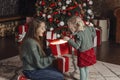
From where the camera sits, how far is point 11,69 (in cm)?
427

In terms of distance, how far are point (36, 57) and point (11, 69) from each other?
1308 mm

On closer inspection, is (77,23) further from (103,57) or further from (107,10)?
(107,10)

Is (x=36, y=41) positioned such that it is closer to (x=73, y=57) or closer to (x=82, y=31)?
(x=82, y=31)

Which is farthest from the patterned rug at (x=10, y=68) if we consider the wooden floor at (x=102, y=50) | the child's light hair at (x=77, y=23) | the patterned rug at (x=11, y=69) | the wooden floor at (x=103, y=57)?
the child's light hair at (x=77, y=23)

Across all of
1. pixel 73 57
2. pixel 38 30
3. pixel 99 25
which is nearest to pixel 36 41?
pixel 38 30

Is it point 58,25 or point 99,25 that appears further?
point 99,25

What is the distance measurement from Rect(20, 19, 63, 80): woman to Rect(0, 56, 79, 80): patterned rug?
75 cm

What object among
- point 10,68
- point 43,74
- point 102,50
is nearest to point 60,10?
point 102,50

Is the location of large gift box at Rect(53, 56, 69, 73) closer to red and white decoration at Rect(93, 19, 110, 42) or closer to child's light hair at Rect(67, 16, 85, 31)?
child's light hair at Rect(67, 16, 85, 31)

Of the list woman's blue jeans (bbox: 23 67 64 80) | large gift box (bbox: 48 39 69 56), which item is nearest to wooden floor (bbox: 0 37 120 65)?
large gift box (bbox: 48 39 69 56)

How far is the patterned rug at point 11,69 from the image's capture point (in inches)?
155

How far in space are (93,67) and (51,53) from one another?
129 centimetres

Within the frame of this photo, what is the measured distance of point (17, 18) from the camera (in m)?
7.12

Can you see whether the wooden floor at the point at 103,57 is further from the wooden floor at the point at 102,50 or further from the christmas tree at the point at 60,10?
Answer: the christmas tree at the point at 60,10
